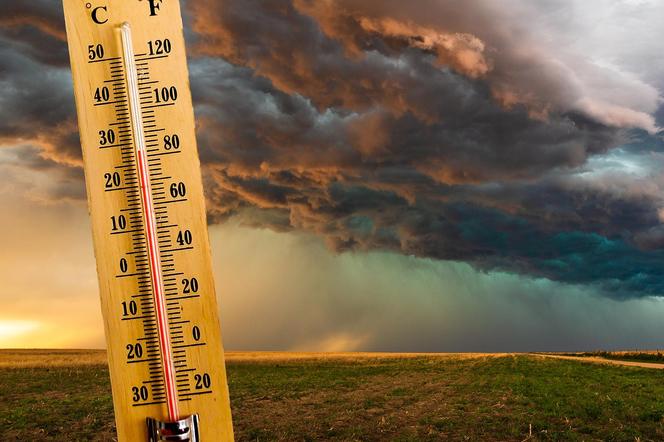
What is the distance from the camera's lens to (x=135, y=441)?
386 centimetres

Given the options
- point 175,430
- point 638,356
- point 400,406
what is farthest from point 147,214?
point 638,356

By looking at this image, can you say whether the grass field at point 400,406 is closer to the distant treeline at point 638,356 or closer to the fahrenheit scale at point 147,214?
the fahrenheit scale at point 147,214

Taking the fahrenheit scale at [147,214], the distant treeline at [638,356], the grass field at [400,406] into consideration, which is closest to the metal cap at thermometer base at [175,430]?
the fahrenheit scale at [147,214]

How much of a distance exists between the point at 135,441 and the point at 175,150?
1900 millimetres

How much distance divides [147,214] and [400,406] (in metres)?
17.2

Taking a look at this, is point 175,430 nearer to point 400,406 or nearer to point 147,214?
point 147,214

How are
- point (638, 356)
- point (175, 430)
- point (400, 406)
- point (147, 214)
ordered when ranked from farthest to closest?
point (638, 356), point (400, 406), point (147, 214), point (175, 430)

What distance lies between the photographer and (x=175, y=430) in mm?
3650

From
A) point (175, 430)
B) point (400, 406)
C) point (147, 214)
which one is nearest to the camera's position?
point (175, 430)

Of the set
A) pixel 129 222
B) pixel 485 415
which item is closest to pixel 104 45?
pixel 129 222

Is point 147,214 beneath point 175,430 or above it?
above

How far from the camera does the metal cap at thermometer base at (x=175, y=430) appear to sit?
3.64 meters

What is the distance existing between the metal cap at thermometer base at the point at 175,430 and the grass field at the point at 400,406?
1137cm

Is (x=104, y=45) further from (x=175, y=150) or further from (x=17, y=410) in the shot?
(x=17, y=410)
